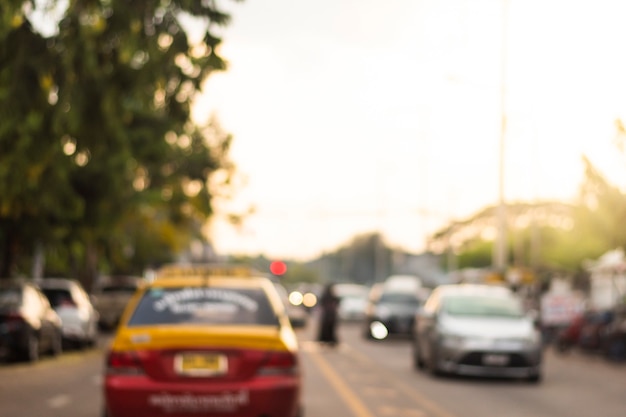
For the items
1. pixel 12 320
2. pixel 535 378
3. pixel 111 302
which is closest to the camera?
pixel 535 378

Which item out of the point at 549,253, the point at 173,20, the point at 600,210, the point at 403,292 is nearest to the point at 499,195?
the point at 403,292

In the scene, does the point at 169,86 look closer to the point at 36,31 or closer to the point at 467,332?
the point at 36,31

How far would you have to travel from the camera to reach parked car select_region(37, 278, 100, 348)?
97.6ft

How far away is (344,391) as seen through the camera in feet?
60.8

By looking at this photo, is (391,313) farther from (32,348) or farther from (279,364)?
(279,364)

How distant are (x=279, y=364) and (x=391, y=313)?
2915 cm

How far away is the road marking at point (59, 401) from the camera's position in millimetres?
16000

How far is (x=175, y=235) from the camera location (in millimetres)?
55531

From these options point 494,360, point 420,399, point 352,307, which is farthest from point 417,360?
point 352,307

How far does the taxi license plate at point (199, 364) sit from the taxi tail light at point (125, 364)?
0.30m

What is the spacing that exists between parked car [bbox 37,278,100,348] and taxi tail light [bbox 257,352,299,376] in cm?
1957

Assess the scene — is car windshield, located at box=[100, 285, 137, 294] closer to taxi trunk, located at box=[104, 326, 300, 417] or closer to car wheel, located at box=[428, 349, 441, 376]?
car wheel, located at box=[428, 349, 441, 376]

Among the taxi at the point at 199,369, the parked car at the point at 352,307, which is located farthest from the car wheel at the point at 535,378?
the parked car at the point at 352,307

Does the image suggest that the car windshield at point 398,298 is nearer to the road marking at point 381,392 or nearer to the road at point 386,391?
the road at point 386,391
